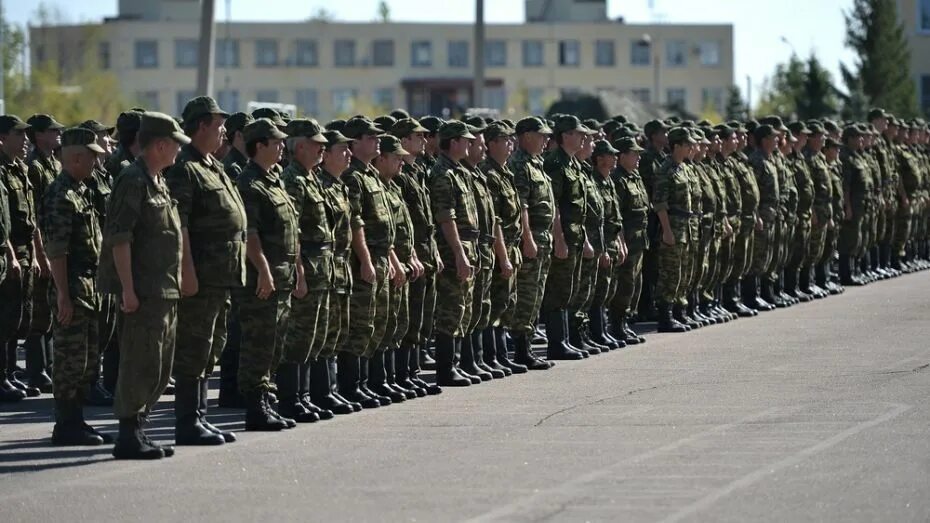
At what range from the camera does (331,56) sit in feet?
409

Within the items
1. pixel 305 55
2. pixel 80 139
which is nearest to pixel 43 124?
pixel 80 139

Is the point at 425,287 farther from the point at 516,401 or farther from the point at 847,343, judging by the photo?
the point at 847,343

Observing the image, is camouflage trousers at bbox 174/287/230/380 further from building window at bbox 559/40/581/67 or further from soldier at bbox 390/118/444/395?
building window at bbox 559/40/581/67

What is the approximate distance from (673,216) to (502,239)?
4.87 metres

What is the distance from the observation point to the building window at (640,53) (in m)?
128

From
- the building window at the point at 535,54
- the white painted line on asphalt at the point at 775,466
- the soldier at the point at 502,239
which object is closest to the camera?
the white painted line on asphalt at the point at 775,466

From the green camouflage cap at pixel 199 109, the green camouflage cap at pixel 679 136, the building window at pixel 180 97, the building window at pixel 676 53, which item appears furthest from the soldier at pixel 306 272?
the building window at pixel 676 53

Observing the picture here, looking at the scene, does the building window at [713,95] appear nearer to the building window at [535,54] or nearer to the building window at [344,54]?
the building window at [535,54]

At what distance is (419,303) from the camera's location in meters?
15.1

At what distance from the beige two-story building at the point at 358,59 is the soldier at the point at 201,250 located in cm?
10757

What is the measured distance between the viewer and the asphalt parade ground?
973 cm

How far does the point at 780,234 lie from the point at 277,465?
13.7m

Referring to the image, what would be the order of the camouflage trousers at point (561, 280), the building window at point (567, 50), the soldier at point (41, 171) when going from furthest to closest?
the building window at point (567, 50), the camouflage trousers at point (561, 280), the soldier at point (41, 171)

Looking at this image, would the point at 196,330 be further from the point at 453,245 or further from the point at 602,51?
the point at 602,51
